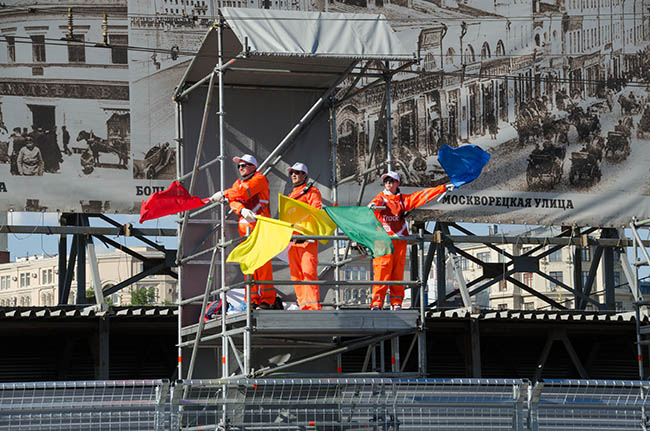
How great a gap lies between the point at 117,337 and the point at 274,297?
713cm

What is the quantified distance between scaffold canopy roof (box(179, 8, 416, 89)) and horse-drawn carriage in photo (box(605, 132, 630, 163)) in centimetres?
1243

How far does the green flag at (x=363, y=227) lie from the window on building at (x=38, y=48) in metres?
10.8

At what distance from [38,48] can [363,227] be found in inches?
442

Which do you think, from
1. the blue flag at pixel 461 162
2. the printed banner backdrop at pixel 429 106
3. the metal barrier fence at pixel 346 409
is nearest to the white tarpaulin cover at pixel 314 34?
the blue flag at pixel 461 162

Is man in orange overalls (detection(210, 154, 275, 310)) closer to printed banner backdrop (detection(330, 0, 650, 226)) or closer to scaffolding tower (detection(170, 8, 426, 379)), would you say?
scaffolding tower (detection(170, 8, 426, 379))

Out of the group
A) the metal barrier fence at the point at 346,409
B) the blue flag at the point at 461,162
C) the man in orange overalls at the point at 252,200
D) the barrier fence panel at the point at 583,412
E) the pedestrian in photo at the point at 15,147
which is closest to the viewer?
the metal barrier fence at the point at 346,409

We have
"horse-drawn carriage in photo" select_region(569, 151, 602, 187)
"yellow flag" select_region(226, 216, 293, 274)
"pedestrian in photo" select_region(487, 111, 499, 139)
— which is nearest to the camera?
"yellow flag" select_region(226, 216, 293, 274)

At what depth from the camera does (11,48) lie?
20.2 metres

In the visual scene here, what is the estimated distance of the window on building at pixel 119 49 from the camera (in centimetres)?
2053

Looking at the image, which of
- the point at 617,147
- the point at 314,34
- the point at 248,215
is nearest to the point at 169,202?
the point at 248,215

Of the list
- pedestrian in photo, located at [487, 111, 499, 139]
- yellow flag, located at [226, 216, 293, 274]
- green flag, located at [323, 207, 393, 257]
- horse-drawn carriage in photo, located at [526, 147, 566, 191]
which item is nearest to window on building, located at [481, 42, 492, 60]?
pedestrian in photo, located at [487, 111, 499, 139]

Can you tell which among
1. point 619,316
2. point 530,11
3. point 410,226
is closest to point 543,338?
point 619,316

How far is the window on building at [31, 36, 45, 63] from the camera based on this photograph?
2030 cm

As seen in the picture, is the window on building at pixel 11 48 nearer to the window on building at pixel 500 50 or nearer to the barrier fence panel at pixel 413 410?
the window on building at pixel 500 50
